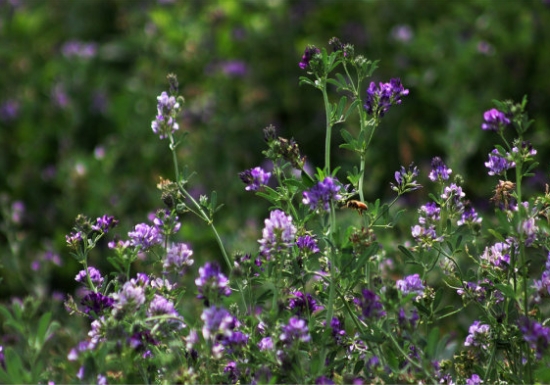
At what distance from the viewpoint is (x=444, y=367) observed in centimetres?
155

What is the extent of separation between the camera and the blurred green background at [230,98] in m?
4.13

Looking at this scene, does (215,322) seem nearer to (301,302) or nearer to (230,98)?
(301,302)

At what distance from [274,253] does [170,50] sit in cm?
345

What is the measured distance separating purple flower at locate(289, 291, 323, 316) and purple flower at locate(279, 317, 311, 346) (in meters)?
0.17

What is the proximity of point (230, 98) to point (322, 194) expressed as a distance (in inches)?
130

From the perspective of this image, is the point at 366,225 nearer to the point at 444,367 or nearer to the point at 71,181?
the point at 444,367

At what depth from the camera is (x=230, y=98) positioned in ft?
15.4

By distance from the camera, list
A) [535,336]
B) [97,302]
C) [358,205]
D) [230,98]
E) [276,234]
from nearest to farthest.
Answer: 1. [535,336]
2. [276,234]
3. [97,302]
4. [358,205]
5. [230,98]

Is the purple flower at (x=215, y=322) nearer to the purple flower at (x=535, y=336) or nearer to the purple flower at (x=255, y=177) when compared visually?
the purple flower at (x=255, y=177)

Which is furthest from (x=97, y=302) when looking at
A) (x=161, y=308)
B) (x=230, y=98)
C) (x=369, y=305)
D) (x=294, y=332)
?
(x=230, y=98)

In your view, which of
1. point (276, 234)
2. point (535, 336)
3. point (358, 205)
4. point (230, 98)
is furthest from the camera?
point (230, 98)

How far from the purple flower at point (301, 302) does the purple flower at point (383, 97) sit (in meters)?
0.40

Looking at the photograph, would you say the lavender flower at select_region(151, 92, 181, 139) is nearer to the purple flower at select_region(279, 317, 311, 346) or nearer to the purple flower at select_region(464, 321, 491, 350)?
the purple flower at select_region(279, 317, 311, 346)

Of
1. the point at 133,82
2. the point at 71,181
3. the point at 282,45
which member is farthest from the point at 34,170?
the point at 282,45
